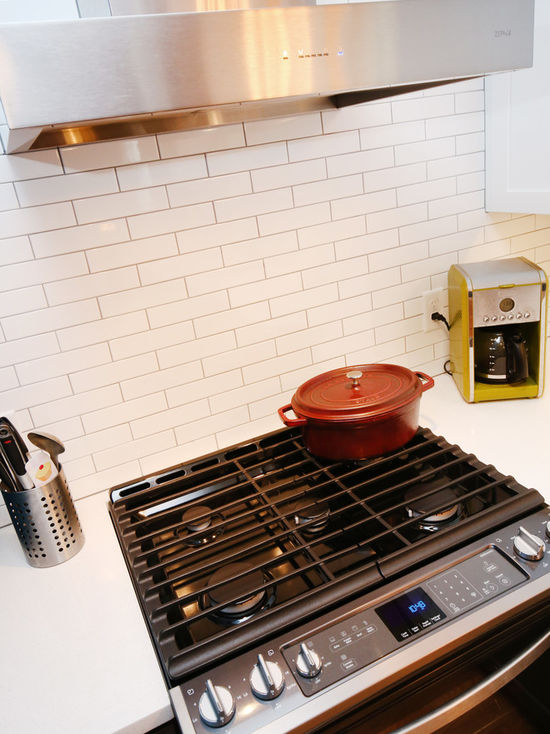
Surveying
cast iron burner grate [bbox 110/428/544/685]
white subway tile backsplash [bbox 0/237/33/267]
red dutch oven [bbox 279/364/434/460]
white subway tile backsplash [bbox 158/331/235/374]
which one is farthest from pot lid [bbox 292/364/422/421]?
white subway tile backsplash [bbox 0/237/33/267]

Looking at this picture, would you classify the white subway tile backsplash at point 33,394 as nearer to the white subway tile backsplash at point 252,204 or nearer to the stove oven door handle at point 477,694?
the white subway tile backsplash at point 252,204

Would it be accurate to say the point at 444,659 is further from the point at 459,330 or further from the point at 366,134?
the point at 366,134

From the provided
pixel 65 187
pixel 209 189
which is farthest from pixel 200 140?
pixel 65 187

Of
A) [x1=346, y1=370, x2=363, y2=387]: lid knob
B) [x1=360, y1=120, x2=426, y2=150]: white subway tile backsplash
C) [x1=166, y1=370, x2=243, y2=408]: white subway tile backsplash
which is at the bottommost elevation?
[x1=166, y1=370, x2=243, y2=408]: white subway tile backsplash

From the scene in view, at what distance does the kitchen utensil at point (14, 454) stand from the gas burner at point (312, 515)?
51 centimetres

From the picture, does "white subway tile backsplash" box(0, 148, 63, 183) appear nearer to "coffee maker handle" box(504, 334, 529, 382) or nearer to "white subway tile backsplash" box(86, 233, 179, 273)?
"white subway tile backsplash" box(86, 233, 179, 273)

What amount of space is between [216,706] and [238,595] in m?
0.19

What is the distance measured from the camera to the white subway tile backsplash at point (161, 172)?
1162 millimetres

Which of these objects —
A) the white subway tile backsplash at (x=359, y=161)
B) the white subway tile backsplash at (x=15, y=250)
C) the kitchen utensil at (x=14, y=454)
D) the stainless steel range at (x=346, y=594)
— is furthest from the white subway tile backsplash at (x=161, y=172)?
the stainless steel range at (x=346, y=594)

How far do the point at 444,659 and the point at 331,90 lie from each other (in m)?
0.85

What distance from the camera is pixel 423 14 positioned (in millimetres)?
811

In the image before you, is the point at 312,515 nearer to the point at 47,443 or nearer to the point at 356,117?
the point at 47,443

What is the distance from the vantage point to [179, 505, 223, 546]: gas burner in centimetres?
104

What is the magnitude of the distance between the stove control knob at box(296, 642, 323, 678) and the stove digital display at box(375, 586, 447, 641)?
13 centimetres
